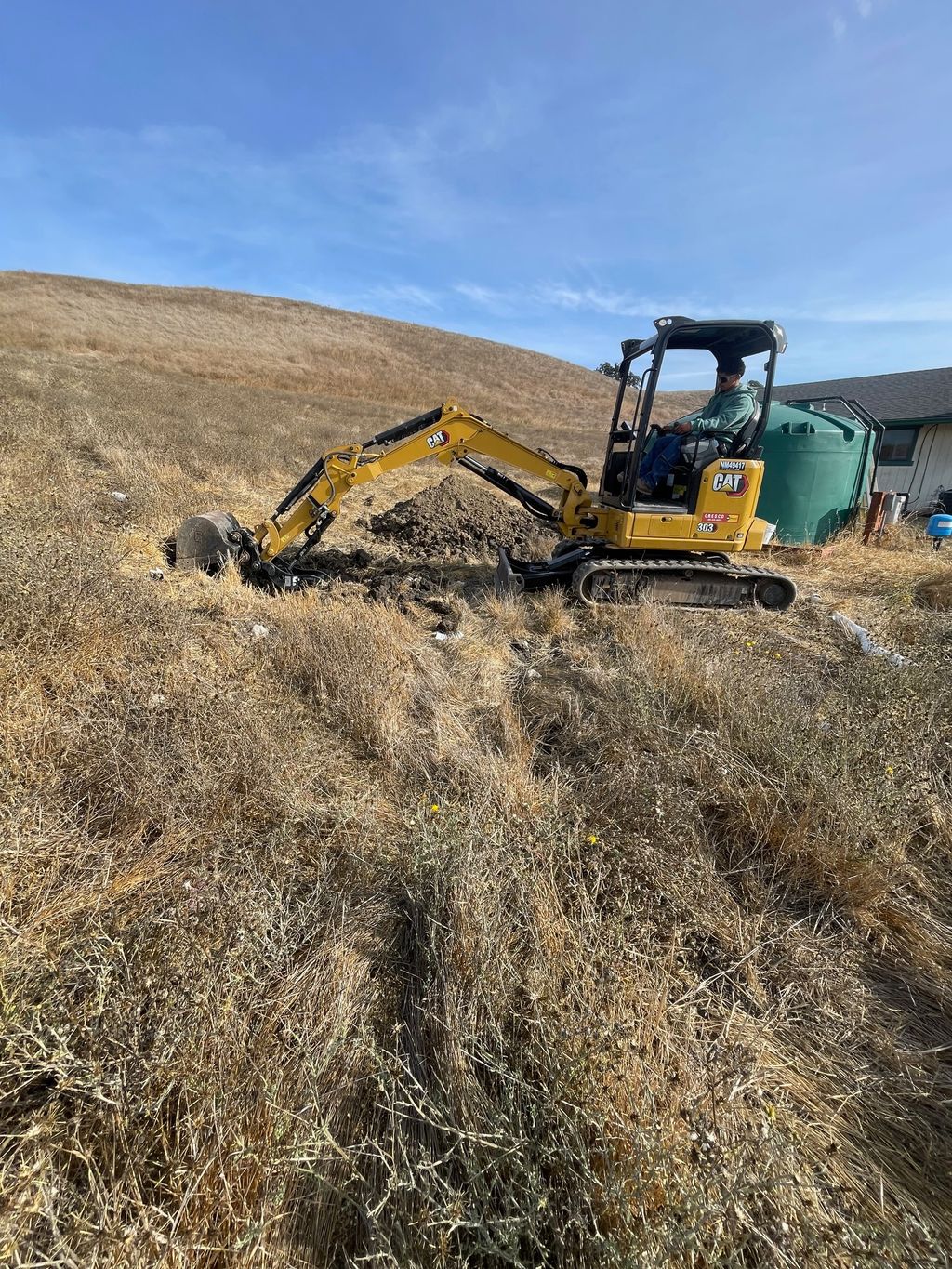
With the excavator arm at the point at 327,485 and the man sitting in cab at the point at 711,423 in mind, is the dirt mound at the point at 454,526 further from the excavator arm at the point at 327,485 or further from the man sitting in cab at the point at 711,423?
the man sitting in cab at the point at 711,423

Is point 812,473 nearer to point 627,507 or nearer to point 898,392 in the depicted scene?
point 627,507

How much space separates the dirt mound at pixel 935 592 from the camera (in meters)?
6.82

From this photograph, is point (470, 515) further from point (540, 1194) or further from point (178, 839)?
point (540, 1194)

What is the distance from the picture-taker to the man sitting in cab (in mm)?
6102

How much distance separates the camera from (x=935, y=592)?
7.00 m

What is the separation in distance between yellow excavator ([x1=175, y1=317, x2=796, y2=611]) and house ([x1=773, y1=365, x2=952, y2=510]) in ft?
34.7

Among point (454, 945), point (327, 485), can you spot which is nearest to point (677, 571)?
point (327, 485)

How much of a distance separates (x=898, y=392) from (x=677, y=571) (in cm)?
1690

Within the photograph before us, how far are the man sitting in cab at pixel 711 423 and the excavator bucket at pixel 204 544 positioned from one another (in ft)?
14.9

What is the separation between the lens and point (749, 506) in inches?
251

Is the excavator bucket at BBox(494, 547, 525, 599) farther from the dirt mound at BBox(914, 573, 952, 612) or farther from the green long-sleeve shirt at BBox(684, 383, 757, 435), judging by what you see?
the dirt mound at BBox(914, 573, 952, 612)

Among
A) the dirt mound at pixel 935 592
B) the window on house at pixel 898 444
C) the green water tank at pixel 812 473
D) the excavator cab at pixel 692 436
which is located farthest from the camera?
the window on house at pixel 898 444

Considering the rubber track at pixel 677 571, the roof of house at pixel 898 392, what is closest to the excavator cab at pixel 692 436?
the rubber track at pixel 677 571

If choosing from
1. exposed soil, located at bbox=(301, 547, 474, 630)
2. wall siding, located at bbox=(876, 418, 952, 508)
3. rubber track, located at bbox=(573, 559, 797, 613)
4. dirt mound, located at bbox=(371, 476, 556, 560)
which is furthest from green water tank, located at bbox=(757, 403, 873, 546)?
wall siding, located at bbox=(876, 418, 952, 508)
